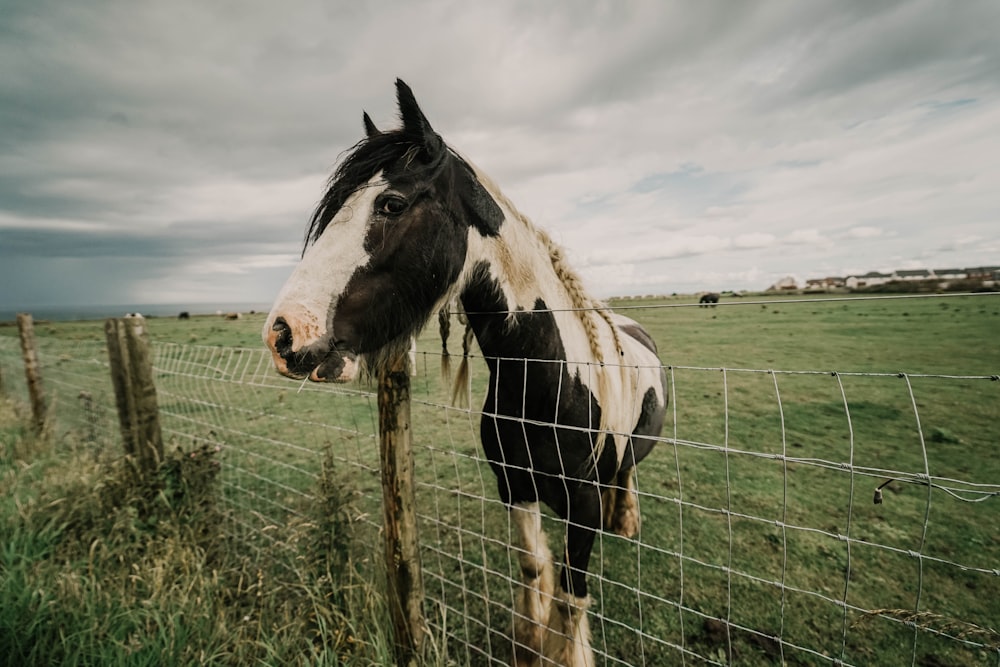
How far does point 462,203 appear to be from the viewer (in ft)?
6.44

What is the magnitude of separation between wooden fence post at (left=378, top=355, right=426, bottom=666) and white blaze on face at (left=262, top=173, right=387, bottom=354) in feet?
1.68

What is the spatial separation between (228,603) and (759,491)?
4.97 m

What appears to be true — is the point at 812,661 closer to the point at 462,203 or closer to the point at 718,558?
the point at 718,558

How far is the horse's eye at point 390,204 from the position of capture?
1.81 metres

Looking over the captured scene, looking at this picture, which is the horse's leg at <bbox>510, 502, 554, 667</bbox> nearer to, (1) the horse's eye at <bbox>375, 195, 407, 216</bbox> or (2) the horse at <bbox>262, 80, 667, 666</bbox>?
(2) the horse at <bbox>262, 80, 667, 666</bbox>

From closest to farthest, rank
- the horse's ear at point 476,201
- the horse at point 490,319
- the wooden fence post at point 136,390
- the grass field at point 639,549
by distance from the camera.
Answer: the horse at point 490,319 < the horse's ear at point 476,201 < the grass field at point 639,549 < the wooden fence post at point 136,390

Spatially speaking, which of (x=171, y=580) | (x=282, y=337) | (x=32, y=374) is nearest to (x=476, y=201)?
(x=282, y=337)

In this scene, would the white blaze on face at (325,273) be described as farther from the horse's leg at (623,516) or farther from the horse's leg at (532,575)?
the horse's leg at (623,516)

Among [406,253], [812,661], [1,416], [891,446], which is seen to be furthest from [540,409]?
[1,416]

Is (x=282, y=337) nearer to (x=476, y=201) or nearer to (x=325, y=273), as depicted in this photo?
(x=325, y=273)

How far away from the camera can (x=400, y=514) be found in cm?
212

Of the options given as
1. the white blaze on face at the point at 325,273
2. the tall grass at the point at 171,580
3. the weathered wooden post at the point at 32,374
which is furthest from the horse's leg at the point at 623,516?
the weathered wooden post at the point at 32,374

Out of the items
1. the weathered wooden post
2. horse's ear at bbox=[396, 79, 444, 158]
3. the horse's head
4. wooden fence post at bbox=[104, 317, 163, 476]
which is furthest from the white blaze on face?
the weathered wooden post

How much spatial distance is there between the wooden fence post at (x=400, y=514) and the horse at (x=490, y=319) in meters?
0.25
